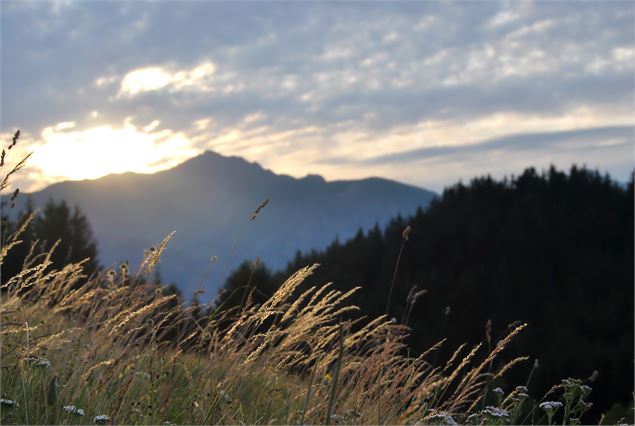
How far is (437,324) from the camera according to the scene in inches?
2406

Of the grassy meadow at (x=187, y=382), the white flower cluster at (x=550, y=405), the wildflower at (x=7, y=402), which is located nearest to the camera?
the wildflower at (x=7, y=402)

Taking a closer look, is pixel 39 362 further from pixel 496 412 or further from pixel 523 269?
pixel 523 269

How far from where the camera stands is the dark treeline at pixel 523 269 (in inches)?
2349

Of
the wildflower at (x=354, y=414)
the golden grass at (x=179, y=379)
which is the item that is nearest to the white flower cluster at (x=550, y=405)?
A: the golden grass at (x=179, y=379)

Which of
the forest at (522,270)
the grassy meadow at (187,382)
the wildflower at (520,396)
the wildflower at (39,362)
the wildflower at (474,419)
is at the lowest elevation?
the forest at (522,270)

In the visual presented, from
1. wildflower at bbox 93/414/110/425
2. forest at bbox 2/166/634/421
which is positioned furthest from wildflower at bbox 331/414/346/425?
forest at bbox 2/166/634/421

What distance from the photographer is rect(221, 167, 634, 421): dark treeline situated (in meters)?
59.7

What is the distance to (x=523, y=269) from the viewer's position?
86000 mm

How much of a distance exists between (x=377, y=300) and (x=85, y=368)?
6269 centimetres

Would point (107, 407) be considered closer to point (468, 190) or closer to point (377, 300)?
point (377, 300)

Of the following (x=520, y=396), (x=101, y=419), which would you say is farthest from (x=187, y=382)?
(x=520, y=396)

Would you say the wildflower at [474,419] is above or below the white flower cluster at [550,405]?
below

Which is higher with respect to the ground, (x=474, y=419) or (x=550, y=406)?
(x=550, y=406)

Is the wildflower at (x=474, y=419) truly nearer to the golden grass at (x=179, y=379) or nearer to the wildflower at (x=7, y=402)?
the golden grass at (x=179, y=379)
